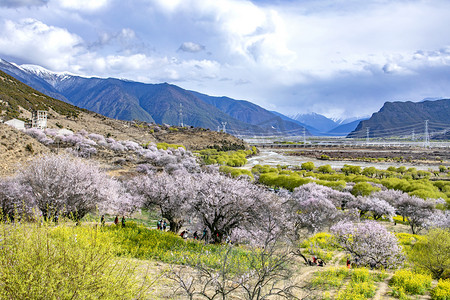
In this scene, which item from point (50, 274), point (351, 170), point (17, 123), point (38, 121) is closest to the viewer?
point (50, 274)

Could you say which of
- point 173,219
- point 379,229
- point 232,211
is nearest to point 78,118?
point 173,219

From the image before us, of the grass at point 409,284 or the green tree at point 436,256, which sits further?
the green tree at point 436,256

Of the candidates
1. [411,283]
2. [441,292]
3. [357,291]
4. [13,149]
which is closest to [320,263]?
[357,291]

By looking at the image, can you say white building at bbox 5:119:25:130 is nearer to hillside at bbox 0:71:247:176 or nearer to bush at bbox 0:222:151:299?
hillside at bbox 0:71:247:176

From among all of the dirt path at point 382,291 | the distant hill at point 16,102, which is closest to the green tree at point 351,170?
the dirt path at point 382,291

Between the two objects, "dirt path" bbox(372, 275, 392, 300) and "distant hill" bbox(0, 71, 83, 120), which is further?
"distant hill" bbox(0, 71, 83, 120)

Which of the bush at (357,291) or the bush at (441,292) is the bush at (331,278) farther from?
the bush at (441,292)

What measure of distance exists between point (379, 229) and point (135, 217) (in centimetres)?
2501

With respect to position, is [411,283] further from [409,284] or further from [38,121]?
[38,121]

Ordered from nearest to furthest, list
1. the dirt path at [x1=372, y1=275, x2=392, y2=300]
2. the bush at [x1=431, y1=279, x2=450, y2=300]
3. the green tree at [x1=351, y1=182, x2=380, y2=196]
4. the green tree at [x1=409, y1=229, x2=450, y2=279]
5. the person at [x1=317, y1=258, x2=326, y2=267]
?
1. the bush at [x1=431, y1=279, x2=450, y2=300]
2. the dirt path at [x1=372, y1=275, x2=392, y2=300]
3. the green tree at [x1=409, y1=229, x2=450, y2=279]
4. the person at [x1=317, y1=258, x2=326, y2=267]
5. the green tree at [x1=351, y1=182, x2=380, y2=196]

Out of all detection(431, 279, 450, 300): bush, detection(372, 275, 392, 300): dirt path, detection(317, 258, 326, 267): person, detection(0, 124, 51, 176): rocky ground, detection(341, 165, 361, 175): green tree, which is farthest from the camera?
detection(341, 165, 361, 175): green tree

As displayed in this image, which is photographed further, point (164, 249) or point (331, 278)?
point (164, 249)

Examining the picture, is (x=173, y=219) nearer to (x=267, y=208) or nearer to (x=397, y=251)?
(x=267, y=208)

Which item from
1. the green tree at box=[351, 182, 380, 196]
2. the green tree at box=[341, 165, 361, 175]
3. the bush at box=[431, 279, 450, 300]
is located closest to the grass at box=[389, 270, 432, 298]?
the bush at box=[431, 279, 450, 300]
